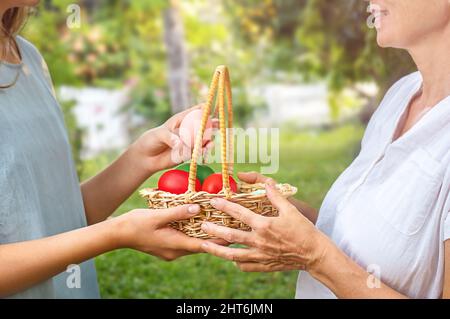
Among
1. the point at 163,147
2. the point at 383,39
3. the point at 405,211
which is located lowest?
the point at 405,211

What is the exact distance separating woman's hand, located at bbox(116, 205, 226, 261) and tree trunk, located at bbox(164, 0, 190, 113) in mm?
5266

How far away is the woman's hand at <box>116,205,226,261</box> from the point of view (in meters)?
1.65

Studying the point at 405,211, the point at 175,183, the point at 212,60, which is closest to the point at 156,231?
the point at 175,183

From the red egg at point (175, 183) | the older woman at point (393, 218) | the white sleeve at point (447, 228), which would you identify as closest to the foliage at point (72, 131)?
the red egg at point (175, 183)

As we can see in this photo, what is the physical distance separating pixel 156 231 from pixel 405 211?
0.59 meters

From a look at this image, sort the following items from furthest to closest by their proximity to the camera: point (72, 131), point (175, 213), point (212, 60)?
point (212, 60) → point (72, 131) → point (175, 213)

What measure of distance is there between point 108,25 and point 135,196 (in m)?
2.96

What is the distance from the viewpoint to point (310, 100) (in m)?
8.44

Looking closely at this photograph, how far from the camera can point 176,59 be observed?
720 cm

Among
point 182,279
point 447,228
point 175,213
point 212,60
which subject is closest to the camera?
point 447,228

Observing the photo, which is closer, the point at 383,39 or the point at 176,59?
the point at 383,39

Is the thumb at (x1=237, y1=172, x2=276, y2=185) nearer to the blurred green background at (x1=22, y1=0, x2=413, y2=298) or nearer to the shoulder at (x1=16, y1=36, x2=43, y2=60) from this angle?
the shoulder at (x1=16, y1=36, x2=43, y2=60)

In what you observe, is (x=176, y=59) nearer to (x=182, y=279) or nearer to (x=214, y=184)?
(x=182, y=279)
